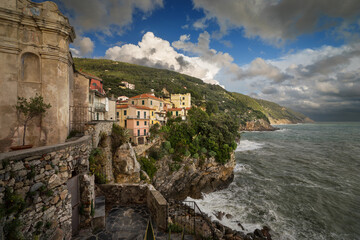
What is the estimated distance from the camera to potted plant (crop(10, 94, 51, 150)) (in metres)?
5.85

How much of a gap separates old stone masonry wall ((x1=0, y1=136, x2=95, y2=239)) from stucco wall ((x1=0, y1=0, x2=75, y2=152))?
3.17 meters

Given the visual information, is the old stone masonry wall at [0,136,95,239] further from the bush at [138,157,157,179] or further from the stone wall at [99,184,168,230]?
the bush at [138,157,157,179]

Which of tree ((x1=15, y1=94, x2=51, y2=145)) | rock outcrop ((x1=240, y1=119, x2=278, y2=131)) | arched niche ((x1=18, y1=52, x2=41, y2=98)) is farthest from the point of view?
rock outcrop ((x1=240, y1=119, x2=278, y2=131))

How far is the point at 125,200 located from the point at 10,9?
9.11m

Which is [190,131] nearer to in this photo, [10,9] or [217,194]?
[217,194]

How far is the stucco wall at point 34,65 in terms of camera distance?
5.65m

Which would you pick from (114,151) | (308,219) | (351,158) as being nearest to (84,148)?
(114,151)

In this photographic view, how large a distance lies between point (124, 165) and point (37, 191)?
1236 cm

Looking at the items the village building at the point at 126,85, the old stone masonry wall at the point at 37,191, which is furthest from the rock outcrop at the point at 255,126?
the old stone masonry wall at the point at 37,191

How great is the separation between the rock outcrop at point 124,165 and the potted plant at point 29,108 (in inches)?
364

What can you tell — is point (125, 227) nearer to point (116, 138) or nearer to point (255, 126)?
point (116, 138)

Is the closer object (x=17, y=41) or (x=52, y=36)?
(x=17, y=41)

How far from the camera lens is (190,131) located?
26.2 meters

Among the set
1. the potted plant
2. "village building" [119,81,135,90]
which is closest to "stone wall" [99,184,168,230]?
the potted plant
